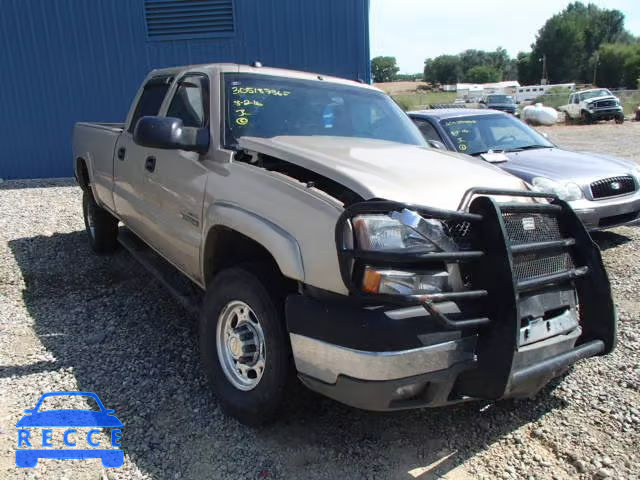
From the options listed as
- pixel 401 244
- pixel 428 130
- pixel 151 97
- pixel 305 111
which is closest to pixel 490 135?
pixel 428 130

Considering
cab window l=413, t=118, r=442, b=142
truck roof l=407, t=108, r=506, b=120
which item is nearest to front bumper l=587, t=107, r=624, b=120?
truck roof l=407, t=108, r=506, b=120

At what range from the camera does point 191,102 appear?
12.9 ft

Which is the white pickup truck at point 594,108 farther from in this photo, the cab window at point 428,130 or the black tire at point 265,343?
the black tire at point 265,343

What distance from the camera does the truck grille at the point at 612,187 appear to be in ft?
19.3

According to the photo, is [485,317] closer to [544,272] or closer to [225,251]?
[544,272]

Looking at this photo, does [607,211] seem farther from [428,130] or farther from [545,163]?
[428,130]

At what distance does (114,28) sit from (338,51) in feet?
14.9

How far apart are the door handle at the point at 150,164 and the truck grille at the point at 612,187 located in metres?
4.50

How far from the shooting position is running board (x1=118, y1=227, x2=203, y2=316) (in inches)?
147

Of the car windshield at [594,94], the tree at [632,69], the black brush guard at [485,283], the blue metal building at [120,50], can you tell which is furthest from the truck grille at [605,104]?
the tree at [632,69]

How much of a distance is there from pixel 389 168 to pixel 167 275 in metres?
2.45

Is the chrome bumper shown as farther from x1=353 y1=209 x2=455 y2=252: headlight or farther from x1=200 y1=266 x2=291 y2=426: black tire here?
x1=353 y1=209 x2=455 y2=252: headlight

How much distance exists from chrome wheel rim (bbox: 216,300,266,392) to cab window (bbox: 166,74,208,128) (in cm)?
134

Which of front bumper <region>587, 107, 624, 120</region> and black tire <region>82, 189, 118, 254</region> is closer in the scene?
black tire <region>82, 189, 118, 254</region>
